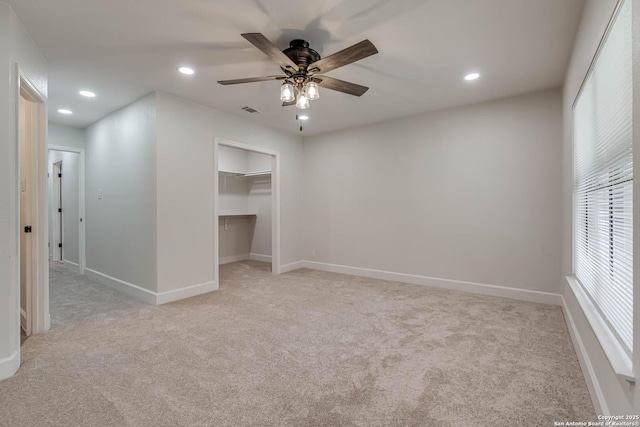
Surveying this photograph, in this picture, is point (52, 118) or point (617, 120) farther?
point (52, 118)

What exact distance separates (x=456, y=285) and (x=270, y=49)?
3.83 meters

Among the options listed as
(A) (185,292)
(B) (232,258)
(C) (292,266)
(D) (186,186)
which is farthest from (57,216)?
(C) (292,266)

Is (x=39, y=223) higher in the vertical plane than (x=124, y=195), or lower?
lower

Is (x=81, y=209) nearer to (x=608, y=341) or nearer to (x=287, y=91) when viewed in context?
(x=287, y=91)

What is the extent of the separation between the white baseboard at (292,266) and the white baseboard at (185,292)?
4.68ft

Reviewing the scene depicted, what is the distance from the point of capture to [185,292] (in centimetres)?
387

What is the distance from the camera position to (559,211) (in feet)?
11.6

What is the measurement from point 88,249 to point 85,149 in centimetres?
173

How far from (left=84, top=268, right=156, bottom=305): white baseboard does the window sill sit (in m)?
4.07

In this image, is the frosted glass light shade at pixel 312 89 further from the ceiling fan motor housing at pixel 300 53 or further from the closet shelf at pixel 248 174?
the closet shelf at pixel 248 174

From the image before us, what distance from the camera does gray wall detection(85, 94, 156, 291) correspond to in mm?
3691

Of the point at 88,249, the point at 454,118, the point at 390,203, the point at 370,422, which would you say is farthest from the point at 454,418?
the point at 88,249

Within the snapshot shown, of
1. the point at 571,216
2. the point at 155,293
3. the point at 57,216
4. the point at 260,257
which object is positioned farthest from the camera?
the point at 260,257

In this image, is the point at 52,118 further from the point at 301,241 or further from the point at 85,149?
the point at 301,241
